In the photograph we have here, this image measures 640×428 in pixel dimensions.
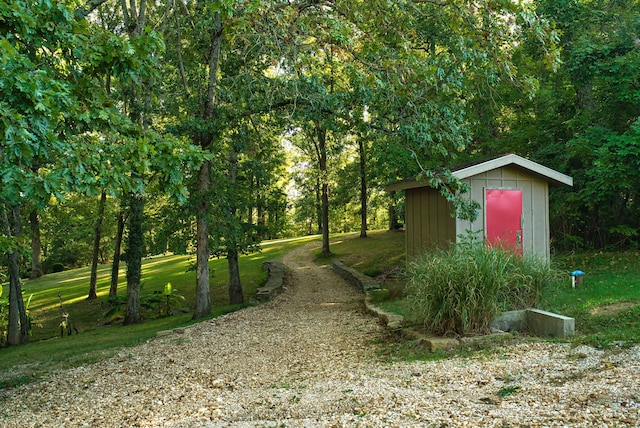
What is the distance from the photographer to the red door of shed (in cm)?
979

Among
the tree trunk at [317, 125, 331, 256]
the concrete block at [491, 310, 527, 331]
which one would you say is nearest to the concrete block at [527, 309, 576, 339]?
the concrete block at [491, 310, 527, 331]

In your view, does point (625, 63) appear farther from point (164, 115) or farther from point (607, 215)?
point (164, 115)

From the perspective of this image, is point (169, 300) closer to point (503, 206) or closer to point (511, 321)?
point (503, 206)

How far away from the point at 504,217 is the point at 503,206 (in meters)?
→ 0.23

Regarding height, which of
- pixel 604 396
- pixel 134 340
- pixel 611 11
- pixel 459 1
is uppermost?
pixel 611 11

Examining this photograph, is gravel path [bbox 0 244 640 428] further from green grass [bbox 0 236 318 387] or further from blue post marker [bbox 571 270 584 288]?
blue post marker [bbox 571 270 584 288]

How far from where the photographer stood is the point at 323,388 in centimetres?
466

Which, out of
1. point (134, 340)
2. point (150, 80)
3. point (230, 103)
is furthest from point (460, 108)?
point (150, 80)

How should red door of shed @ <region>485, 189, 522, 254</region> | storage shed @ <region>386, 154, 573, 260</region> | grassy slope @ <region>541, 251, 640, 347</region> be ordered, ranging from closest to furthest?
grassy slope @ <region>541, 251, 640, 347</region>, storage shed @ <region>386, 154, 573, 260</region>, red door of shed @ <region>485, 189, 522, 254</region>

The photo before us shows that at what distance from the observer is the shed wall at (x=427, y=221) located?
9836 millimetres

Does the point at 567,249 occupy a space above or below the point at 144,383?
above

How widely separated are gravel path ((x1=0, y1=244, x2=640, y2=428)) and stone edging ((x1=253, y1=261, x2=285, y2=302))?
4.16 meters

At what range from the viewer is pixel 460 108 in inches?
303

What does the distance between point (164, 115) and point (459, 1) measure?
24.0 ft
